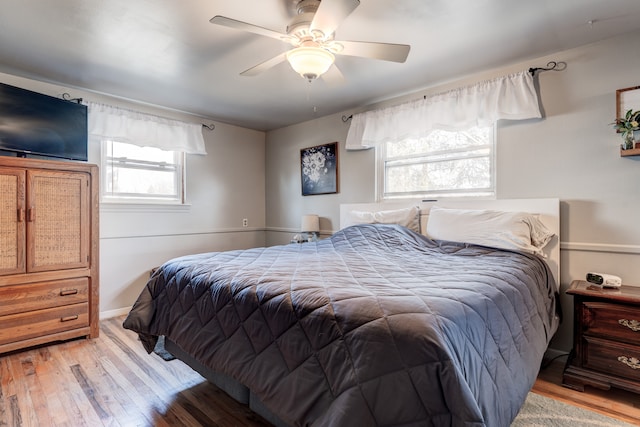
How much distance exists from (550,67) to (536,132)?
49 centimetres

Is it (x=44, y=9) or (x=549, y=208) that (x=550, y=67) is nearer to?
(x=549, y=208)

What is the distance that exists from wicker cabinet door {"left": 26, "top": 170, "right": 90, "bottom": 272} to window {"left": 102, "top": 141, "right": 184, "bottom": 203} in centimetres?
59

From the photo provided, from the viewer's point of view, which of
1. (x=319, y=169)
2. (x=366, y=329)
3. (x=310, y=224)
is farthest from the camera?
(x=319, y=169)

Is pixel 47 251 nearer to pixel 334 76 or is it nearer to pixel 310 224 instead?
pixel 310 224

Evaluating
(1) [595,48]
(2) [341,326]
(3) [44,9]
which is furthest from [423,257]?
(3) [44,9]

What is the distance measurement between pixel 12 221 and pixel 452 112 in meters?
3.72

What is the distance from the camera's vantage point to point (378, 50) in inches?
76.0

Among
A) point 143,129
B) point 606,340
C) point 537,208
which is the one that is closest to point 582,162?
point 537,208

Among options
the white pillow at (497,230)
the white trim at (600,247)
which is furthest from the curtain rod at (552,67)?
the white trim at (600,247)

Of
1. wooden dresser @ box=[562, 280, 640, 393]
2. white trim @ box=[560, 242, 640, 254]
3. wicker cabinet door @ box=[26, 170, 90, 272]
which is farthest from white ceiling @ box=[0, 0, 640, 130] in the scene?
wooden dresser @ box=[562, 280, 640, 393]

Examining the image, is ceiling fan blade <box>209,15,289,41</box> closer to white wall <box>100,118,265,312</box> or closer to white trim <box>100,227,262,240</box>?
white wall <box>100,118,265,312</box>

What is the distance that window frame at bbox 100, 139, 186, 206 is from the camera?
3.42 meters

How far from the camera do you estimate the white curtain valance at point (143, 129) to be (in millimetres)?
3312

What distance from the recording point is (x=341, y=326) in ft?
3.69
